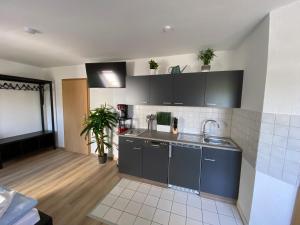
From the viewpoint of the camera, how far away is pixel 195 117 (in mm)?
2723

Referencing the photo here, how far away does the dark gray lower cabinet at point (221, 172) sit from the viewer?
6.66ft

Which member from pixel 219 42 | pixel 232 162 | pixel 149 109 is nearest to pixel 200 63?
pixel 219 42

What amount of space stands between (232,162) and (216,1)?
1.93m

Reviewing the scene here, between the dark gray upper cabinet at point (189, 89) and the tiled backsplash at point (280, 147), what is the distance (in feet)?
3.24

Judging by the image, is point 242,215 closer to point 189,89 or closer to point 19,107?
point 189,89

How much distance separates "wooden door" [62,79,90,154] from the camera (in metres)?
3.62

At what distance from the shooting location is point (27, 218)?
106 cm

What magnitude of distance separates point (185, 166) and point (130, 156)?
99cm

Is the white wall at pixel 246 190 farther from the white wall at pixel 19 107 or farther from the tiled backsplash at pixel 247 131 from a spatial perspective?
the white wall at pixel 19 107

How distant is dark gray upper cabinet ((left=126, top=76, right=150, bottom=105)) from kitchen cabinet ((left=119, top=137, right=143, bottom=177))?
0.74m

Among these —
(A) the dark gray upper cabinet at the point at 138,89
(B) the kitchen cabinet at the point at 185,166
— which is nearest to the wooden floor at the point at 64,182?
(B) the kitchen cabinet at the point at 185,166

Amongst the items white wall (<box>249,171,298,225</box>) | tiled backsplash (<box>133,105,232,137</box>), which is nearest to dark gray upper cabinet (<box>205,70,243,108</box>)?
tiled backsplash (<box>133,105,232,137</box>)

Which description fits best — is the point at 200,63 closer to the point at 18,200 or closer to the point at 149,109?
the point at 149,109

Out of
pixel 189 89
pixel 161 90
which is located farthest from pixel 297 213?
pixel 161 90
